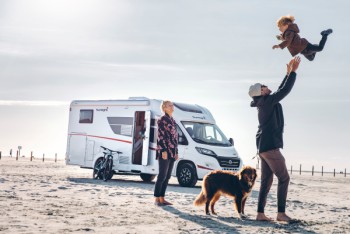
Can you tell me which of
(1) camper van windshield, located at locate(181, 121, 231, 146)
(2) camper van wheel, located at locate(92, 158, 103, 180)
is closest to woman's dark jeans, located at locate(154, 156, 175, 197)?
(1) camper van windshield, located at locate(181, 121, 231, 146)

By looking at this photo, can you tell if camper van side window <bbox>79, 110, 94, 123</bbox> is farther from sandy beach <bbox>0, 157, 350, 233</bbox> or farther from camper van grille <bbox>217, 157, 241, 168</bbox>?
sandy beach <bbox>0, 157, 350, 233</bbox>

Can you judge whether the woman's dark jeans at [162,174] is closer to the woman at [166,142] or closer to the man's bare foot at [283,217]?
the woman at [166,142]

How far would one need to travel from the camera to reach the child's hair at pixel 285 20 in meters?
7.72

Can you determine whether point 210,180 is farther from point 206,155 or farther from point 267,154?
point 206,155

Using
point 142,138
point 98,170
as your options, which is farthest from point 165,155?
point 98,170

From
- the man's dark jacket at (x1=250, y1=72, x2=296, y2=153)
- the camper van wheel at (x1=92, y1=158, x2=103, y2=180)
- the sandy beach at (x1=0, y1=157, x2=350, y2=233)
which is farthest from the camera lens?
the camper van wheel at (x1=92, y1=158, x2=103, y2=180)

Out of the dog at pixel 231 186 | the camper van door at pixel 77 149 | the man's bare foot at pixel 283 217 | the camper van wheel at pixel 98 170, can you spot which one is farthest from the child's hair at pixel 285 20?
the camper van door at pixel 77 149

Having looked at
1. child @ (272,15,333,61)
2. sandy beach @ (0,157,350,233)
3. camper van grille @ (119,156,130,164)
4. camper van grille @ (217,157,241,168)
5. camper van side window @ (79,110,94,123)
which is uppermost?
child @ (272,15,333,61)

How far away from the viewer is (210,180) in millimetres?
9141

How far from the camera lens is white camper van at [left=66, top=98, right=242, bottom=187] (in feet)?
55.8

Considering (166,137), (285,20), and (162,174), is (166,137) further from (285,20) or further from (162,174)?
(285,20)

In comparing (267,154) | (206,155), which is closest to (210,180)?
(267,154)

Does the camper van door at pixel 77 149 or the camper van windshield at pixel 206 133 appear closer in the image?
the camper van windshield at pixel 206 133

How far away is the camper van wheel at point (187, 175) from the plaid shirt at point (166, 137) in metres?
6.72
